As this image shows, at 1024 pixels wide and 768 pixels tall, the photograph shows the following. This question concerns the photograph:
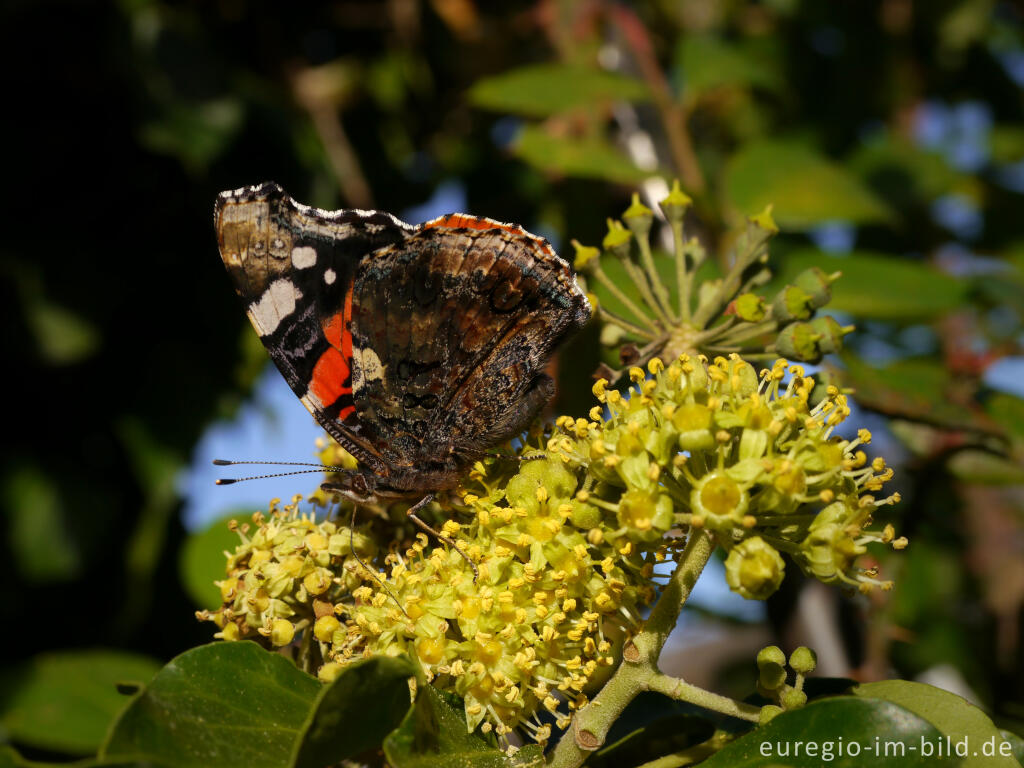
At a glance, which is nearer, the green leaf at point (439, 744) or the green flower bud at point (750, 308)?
the green leaf at point (439, 744)

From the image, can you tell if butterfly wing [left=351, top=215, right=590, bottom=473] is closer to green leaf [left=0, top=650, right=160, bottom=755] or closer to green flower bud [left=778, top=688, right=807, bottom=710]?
green flower bud [left=778, top=688, right=807, bottom=710]

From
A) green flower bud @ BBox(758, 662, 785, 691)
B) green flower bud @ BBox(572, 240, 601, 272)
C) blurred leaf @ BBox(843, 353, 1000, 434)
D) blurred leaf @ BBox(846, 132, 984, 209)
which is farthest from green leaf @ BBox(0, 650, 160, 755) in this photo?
blurred leaf @ BBox(846, 132, 984, 209)

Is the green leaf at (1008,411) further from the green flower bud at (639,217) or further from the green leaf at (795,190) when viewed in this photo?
the green flower bud at (639,217)

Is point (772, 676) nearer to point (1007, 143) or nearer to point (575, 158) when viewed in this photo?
point (575, 158)

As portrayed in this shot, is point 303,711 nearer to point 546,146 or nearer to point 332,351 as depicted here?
point 332,351

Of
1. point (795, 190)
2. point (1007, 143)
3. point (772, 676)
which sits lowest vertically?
point (772, 676)

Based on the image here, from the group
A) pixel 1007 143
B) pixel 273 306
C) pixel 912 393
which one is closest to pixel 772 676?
pixel 273 306

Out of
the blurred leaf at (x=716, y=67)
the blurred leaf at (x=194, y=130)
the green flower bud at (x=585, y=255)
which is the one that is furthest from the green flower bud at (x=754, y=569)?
the blurred leaf at (x=194, y=130)
